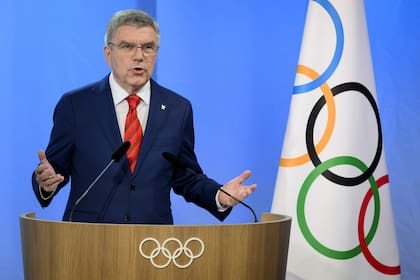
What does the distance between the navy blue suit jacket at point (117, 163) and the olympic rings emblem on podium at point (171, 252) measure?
1.80 feet

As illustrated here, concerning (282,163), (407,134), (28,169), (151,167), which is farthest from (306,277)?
(28,169)

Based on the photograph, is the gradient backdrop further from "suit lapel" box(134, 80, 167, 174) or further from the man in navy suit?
"suit lapel" box(134, 80, 167, 174)

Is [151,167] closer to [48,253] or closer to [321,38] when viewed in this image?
[48,253]

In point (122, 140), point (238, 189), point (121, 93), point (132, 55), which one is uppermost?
point (132, 55)

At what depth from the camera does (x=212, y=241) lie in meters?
1.82

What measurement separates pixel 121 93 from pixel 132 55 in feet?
0.47

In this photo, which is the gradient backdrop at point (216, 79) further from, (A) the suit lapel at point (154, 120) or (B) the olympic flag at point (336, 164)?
(A) the suit lapel at point (154, 120)

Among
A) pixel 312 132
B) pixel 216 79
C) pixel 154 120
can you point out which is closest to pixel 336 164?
pixel 312 132

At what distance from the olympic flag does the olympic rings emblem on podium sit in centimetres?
135

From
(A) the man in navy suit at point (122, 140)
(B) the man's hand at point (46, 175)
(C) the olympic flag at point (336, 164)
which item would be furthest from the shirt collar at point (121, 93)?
(C) the olympic flag at point (336, 164)

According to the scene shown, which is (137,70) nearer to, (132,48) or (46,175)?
(132,48)

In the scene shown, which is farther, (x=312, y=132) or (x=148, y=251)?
(x=312, y=132)

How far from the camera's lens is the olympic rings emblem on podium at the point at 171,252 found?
1779mm

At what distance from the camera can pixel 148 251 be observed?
5.84 feet
